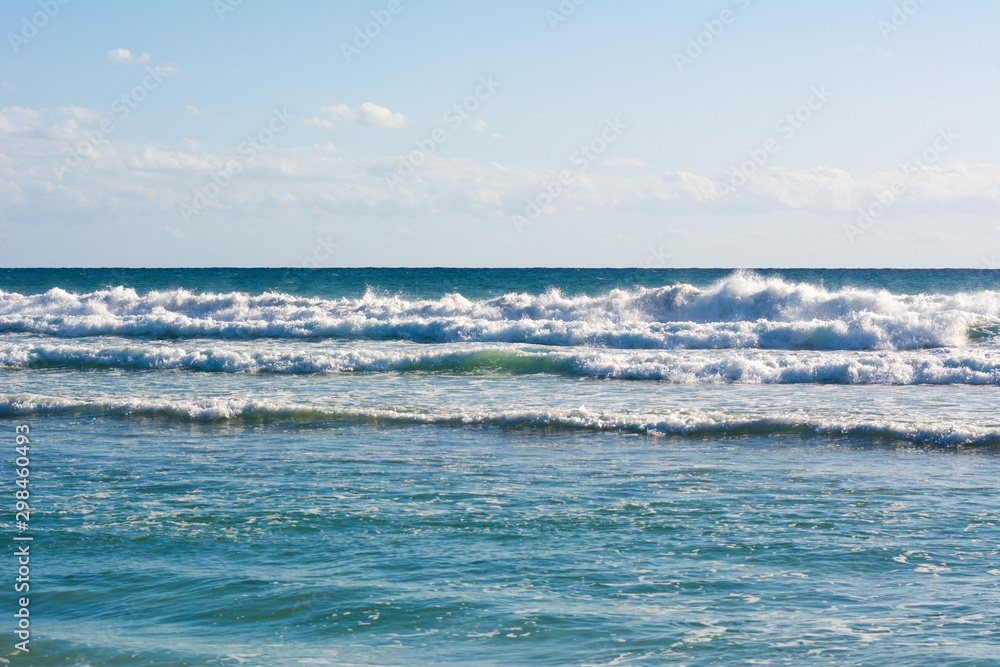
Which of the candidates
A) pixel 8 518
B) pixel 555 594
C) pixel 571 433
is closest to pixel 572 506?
pixel 555 594

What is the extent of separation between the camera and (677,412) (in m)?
12.4

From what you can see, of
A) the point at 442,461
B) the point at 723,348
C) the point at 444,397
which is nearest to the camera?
the point at 442,461

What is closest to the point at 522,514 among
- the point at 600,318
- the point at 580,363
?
the point at 580,363

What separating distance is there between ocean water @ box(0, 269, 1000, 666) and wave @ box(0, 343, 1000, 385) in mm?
89

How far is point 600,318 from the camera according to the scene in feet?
106

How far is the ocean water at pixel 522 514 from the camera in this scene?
499 cm

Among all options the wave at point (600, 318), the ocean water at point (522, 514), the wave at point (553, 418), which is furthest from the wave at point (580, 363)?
the wave at point (553, 418)

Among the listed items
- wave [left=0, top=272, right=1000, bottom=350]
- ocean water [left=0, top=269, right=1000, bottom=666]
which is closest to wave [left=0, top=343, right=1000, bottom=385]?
ocean water [left=0, top=269, right=1000, bottom=666]

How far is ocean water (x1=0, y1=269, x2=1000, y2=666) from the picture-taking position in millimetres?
4988

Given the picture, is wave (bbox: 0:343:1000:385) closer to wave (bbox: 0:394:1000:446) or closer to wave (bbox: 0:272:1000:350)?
wave (bbox: 0:272:1000:350)

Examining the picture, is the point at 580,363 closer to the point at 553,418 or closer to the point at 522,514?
the point at 553,418

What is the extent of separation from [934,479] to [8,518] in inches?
362

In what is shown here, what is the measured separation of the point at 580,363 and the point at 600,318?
1418cm

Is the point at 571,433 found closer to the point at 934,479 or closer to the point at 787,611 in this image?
the point at 934,479
